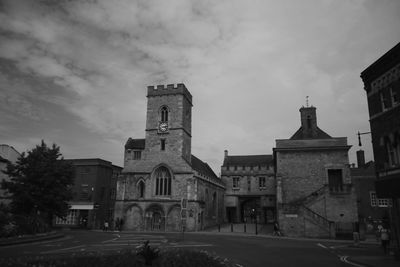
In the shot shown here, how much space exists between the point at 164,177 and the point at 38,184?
50.2ft

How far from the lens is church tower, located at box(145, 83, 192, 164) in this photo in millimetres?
41219

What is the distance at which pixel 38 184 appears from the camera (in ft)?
95.7

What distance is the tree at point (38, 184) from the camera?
93.7 ft

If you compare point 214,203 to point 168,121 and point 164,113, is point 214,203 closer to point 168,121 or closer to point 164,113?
point 168,121

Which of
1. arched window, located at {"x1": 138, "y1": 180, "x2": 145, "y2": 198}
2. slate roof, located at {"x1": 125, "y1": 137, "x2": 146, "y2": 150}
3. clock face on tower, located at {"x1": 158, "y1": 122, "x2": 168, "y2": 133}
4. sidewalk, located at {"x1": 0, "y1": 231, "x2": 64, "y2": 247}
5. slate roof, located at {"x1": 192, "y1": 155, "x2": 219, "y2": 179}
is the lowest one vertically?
sidewalk, located at {"x1": 0, "y1": 231, "x2": 64, "y2": 247}

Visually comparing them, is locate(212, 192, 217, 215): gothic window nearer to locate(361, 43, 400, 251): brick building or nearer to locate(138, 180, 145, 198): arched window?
locate(138, 180, 145, 198): arched window

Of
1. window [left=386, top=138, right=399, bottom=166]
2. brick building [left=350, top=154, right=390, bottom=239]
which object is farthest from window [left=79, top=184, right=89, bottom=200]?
window [left=386, top=138, right=399, bottom=166]

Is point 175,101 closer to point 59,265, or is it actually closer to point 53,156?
point 53,156

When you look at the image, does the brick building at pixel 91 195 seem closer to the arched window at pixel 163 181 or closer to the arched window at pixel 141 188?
the arched window at pixel 141 188

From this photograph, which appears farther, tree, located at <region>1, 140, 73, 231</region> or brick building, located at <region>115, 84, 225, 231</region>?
brick building, located at <region>115, 84, 225, 231</region>

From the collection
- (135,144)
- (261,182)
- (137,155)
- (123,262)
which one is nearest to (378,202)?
(261,182)

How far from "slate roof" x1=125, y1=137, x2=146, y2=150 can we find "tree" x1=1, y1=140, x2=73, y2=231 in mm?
14545

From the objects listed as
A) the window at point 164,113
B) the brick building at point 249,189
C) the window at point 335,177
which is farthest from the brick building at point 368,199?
the window at point 164,113

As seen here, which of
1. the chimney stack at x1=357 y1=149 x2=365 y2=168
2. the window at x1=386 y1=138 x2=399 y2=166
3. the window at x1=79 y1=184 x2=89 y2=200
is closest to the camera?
the window at x1=386 y1=138 x2=399 y2=166
